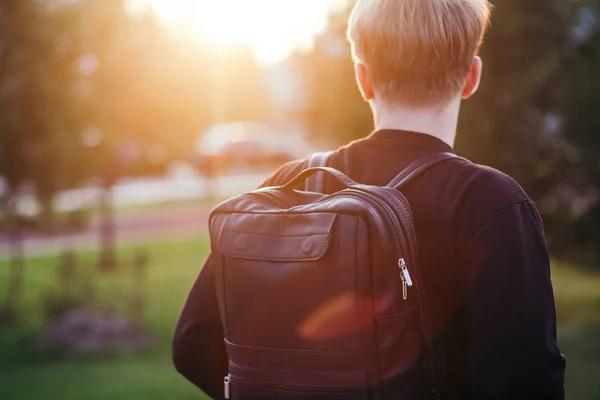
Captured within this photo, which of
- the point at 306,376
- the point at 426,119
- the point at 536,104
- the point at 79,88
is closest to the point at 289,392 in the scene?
the point at 306,376

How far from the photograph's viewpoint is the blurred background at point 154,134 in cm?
755

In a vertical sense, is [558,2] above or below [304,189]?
above

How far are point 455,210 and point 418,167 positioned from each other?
149 mm

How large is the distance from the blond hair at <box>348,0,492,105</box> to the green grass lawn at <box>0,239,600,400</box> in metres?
5.45

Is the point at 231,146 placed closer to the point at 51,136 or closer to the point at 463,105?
the point at 51,136

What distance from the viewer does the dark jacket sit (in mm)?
1697

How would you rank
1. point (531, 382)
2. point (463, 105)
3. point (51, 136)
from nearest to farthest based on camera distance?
point (531, 382) < point (463, 105) < point (51, 136)

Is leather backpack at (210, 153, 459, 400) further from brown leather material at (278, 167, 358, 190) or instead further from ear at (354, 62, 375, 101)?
ear at (354, 62, 375, 101)

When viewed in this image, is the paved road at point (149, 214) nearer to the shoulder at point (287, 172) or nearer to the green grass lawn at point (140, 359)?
the green grass lawn at point (140, 359)

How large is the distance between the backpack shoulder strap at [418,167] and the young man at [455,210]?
2 cm

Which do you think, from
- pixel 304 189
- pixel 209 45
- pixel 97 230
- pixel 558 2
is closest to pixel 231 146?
pixel 97 230

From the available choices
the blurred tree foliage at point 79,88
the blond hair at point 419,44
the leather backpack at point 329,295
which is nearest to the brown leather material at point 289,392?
the leather backpack at point 329,295

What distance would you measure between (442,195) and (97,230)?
16.7 metres

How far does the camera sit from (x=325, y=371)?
1.81 metres
